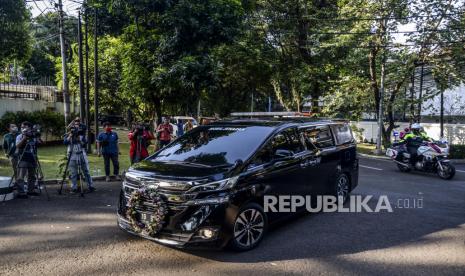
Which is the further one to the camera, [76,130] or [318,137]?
[76,130]

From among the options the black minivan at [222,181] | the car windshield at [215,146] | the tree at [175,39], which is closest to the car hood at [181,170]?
the black minivan at [222,181]

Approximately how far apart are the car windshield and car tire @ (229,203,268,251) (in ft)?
2.28

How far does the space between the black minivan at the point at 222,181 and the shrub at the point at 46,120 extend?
623 inches

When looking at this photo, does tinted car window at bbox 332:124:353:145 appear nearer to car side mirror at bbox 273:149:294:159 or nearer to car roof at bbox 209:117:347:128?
car roof at bbox 209:117:347:128

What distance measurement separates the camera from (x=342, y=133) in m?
7.93

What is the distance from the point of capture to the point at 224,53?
2452cm

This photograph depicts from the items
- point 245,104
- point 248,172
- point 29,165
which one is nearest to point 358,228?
point 248,172

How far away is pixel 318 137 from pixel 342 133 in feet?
3.74

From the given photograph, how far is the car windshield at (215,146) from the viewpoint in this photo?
5520 mm

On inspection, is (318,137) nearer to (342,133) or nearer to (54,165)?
(342,133)

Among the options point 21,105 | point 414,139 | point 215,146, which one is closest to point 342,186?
point 215,146

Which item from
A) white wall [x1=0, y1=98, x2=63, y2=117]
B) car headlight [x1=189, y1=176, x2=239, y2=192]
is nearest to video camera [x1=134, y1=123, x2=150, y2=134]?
car headlight [x1=189, y1=176, x2=239, y2=192]

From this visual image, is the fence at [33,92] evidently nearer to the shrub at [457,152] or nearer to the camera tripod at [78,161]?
the camera tripod at [78,161]

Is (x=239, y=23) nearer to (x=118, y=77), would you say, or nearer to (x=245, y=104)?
(x=118, y=77)
